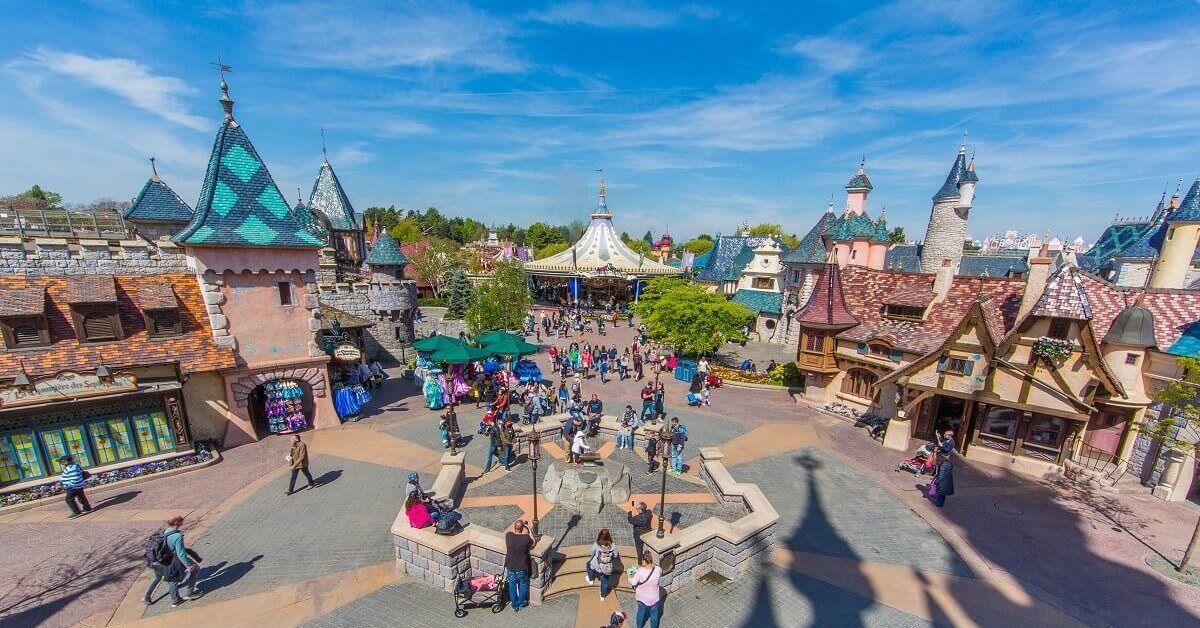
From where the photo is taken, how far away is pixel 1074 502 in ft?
42.2

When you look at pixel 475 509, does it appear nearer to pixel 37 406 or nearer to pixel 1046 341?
pixel 37 406

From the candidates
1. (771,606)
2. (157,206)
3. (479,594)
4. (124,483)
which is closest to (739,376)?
(771,606)

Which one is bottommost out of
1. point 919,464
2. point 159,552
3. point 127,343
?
point 919,464

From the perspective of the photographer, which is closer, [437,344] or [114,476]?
[114,476]

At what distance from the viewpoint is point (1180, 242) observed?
17.0 m

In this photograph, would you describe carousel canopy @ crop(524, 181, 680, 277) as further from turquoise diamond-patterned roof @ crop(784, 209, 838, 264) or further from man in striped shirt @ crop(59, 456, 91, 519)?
man in striped shirt @ crop(59, 456, 91, 519)

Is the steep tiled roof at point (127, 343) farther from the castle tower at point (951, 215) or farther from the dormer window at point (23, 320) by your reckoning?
the castle tower at point (951, 215)

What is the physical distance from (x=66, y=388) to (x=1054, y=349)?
28460 mm

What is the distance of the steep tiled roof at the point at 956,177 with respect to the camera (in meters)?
30.5

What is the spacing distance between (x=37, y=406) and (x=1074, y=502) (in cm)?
2853

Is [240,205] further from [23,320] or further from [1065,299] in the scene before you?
[1065,299]

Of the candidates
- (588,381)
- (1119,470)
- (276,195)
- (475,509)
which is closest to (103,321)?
(276,195)

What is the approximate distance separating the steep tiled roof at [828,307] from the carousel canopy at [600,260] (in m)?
28.0

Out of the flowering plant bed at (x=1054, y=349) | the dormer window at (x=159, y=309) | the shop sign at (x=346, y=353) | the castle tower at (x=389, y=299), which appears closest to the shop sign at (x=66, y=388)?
the dormer window at (x=159, y=309)
